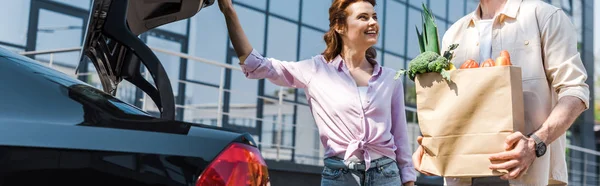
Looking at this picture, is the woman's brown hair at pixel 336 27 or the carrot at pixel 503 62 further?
the woman's brown hair at pixel 336 27

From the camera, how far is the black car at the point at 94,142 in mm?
1735

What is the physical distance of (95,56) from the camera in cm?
242

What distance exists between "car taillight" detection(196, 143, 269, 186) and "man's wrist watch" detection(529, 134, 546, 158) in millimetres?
809

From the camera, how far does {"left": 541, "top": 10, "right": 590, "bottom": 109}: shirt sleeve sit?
2.20 meters

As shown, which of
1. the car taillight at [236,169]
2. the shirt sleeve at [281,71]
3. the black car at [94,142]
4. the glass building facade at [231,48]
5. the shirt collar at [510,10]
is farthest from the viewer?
the glass building facade at [231,48]

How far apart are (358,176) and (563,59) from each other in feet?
2.92

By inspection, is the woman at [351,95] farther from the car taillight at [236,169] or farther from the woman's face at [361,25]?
the car taillight at [236,169]

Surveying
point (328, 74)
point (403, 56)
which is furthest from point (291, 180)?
point (403, 56)

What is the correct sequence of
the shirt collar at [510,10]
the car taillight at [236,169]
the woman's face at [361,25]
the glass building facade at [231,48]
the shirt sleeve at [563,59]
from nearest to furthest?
the car taillight at [236,169]
the shirt sleeve at [563,59]
the shirt collar at [510,10]
the woman's face at [361,25]
the glass building facade at [231,48]

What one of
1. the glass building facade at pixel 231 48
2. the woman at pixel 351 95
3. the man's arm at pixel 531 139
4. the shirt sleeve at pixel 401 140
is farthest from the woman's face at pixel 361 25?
the glass building facade at pixel 231 48

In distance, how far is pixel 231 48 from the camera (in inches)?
450

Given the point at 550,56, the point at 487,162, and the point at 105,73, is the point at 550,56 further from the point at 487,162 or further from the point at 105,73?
the point at 105,73

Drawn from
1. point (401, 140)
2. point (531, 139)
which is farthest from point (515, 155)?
point (401, 140)

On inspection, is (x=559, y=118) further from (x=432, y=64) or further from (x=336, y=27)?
(x=336, y=27)
